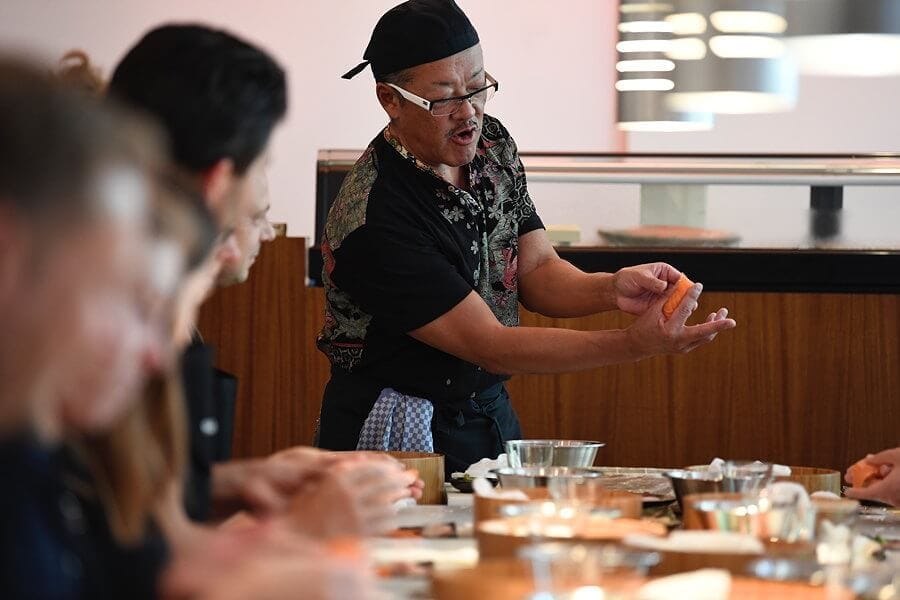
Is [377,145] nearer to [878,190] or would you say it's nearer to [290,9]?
[878,190]

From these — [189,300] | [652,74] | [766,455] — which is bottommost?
[766,455]

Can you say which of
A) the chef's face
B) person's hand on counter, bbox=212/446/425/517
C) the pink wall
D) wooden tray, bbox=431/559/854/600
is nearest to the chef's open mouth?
the chef's face

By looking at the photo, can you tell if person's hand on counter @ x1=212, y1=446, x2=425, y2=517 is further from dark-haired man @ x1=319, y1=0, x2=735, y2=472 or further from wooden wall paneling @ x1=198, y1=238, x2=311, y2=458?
wooden wall paneling @ x1=198, y1=238, x2=311, y2=458

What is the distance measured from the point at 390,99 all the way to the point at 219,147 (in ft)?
4.08

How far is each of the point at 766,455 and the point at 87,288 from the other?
2854 mm

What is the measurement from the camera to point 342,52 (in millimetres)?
6516

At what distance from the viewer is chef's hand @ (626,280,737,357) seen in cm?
238

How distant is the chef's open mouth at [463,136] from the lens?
2529 mm

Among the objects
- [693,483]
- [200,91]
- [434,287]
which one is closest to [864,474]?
[693,483]

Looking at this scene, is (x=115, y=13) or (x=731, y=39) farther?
(x=115, y=13)

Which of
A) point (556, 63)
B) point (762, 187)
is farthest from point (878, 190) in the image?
point (556, 63)

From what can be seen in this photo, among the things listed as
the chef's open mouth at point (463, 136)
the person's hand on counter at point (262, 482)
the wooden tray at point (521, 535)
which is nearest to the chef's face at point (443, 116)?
the chef's open mouth at point (463, 136)

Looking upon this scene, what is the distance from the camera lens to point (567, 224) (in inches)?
140

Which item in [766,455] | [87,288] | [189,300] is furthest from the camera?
[766,455]
